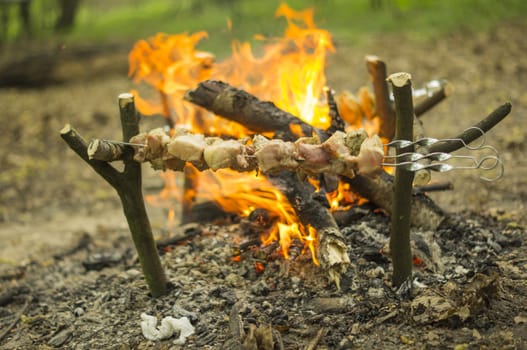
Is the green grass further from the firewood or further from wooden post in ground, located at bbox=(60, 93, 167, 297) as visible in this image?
wooden post in ground, located at bbox=(60, 93, 167, 297)

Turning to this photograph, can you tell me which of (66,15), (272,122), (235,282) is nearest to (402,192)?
(272,122)

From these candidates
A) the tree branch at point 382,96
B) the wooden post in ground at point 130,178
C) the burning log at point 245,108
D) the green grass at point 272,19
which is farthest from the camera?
the green grass at point 272,19

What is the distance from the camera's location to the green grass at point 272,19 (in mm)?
13977

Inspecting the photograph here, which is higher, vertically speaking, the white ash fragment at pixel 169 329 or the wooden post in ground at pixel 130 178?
the wooden post in ground at pixel 130 178

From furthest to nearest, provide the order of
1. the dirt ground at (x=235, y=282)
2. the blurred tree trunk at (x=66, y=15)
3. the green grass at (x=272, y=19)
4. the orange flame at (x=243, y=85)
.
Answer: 1. the blurred tree trunk at (x=66, y=15)
2. the green grass at (x=272, y=19)
3. the orange flame at (x=243, y=85)
4. the dirt ground at (x=235, y=282)

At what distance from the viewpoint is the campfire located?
3.31 m

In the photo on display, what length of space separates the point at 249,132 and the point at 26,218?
493 centimetres

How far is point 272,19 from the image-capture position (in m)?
17.0

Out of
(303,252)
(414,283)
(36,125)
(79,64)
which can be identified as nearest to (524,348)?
(414,283)

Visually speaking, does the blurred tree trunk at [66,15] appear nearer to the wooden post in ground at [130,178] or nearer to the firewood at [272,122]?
the firewood at [272,122]

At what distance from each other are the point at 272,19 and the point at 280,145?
14.5m

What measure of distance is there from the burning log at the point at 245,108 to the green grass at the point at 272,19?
9965 millimetres

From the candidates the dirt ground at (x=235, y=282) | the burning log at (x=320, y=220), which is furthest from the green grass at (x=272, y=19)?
the burning log at (x=320, y=220)

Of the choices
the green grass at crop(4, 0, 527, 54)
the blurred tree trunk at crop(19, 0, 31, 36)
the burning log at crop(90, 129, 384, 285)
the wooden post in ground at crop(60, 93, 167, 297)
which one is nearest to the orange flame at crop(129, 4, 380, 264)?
the burning log at crop(90, 129, 384, 285)
